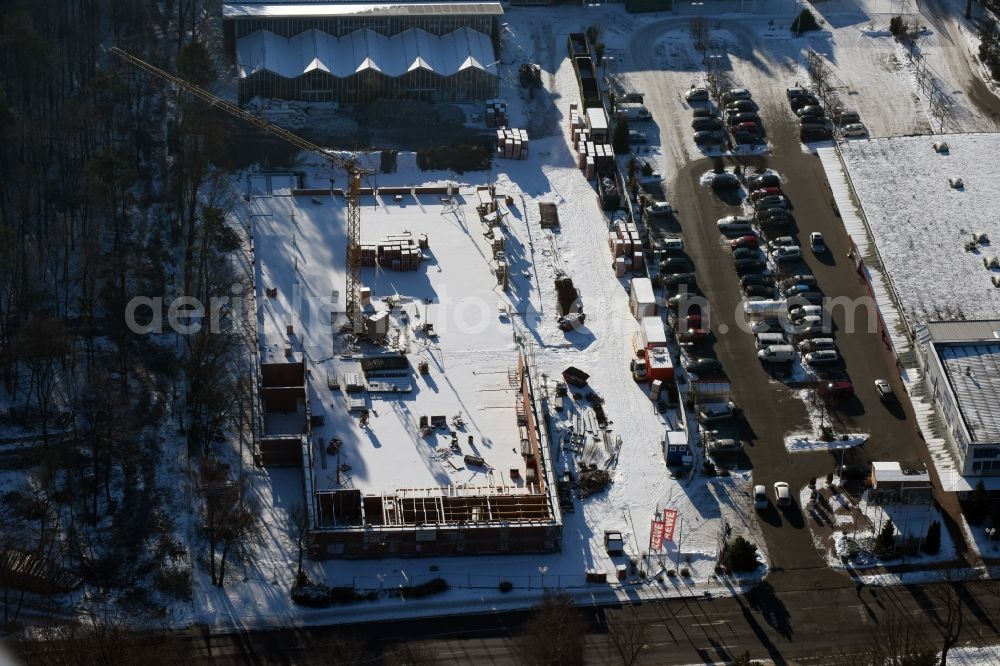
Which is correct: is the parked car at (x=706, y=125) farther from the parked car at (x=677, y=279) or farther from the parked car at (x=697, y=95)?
the parked car at (x=677, y=279)

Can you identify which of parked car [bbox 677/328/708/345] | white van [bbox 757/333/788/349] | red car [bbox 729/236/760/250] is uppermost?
red car [bbox 729/236/760/250]

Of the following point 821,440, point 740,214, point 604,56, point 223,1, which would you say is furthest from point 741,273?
point 223,1

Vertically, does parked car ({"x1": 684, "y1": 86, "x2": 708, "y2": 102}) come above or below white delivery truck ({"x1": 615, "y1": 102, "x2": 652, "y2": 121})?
above

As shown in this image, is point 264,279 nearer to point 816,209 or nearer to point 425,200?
point 425,200

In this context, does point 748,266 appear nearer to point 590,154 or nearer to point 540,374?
point 590,154

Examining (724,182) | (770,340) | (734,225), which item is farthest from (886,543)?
(724,182)

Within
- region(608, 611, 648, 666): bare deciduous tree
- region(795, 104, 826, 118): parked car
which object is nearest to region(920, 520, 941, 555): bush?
region(608, 611, 648, 666): bare deciduous tree

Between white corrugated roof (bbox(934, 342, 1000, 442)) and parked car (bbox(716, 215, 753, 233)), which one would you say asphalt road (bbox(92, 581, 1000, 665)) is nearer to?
white corrugated roof (bbox(934, 342, 1000, 442))
